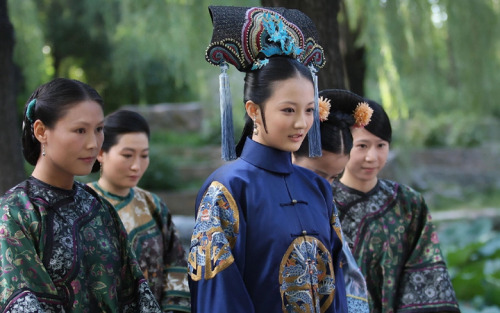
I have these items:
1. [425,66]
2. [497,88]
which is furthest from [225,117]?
[497,88]

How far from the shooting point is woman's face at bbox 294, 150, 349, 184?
9.23 feet

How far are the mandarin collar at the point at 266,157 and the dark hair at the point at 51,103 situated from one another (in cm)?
54

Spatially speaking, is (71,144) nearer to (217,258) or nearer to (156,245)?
(217,258)

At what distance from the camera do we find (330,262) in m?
2.37

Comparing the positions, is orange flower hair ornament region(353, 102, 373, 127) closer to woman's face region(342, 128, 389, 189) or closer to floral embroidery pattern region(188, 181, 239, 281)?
woman's face region(342, 128, 389, 189)

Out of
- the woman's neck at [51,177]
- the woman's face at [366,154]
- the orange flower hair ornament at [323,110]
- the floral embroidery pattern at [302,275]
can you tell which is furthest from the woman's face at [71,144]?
the woman's face at [366,154]

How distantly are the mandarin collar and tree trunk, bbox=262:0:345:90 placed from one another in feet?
5.29

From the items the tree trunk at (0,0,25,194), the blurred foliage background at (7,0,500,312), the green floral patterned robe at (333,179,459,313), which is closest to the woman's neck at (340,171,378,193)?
the green floral patterned robe at (333,179,459,313)

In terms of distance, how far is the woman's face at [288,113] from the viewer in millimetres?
2256

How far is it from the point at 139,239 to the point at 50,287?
1.06 m

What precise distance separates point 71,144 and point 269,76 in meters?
0.68

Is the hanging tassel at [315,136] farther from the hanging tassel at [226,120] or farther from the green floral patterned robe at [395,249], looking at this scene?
the green floral patterned robe at [395,249]

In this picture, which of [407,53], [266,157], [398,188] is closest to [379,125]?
[398,188]

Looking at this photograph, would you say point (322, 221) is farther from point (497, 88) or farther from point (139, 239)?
point (497, 88)
